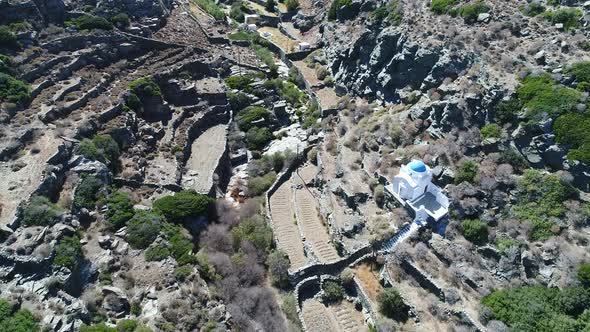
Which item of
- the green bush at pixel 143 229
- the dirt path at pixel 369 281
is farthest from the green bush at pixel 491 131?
the green bush at pixel 143 229

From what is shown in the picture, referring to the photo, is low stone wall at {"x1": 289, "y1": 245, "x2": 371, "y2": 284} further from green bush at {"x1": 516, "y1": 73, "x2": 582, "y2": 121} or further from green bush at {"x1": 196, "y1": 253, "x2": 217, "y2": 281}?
green bush at {"x1": 516, "y1": 73, "x2": 582, "y2": 121}

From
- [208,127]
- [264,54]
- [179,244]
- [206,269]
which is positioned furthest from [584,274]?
[264,54]

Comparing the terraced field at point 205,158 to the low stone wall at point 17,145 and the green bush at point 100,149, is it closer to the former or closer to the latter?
the green bush at point 100,149

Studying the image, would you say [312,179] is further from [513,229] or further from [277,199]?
[513,229]

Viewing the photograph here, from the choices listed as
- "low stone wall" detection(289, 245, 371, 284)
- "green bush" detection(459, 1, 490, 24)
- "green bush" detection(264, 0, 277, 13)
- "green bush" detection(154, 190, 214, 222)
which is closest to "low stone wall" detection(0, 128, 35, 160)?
"green bush" detection(154, 190, 214, 222)

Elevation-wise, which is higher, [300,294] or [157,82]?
[157,82]

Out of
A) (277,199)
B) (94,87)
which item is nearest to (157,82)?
(94,87)
